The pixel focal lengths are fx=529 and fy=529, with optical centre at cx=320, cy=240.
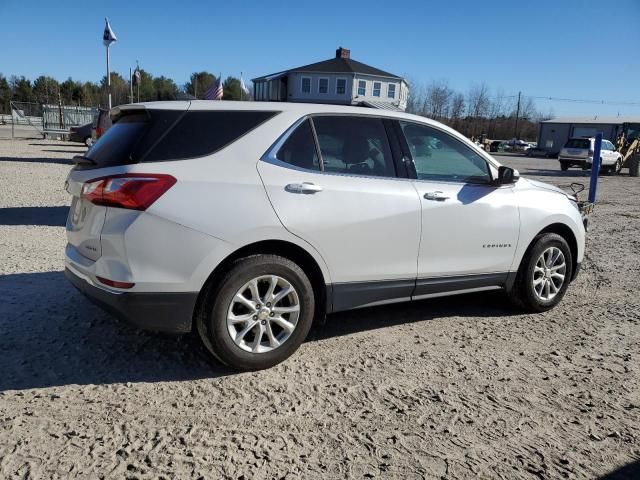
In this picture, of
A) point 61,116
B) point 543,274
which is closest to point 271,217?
point 543,274

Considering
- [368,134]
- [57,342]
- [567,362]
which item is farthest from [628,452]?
[57,342]

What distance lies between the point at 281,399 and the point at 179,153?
1.70m

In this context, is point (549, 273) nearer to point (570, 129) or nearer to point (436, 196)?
point (436, 196)

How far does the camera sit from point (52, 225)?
824 cm

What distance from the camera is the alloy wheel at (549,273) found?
5012 millimetres

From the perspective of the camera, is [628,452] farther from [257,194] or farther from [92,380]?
[92,380]

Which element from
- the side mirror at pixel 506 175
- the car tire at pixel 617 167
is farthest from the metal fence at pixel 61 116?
the side mirror at pixel 506 175

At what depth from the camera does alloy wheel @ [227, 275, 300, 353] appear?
353 cm

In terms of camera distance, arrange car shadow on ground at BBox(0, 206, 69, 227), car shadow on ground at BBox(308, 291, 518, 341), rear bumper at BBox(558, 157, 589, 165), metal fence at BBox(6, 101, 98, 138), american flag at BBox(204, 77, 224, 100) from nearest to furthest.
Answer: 1. car shadow on ground at BBox(308, 291, 518, 341)
2. car shadow on ground at BBox(0, 206, 69, 227)
3. american flag at BBox(204, 77, 224, 100)
4. rear bumper at BBox(558, 157, 589, 165)
5. metal fence at BBox(6, 101, 98, 138)

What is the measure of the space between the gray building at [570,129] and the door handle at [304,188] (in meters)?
65.0

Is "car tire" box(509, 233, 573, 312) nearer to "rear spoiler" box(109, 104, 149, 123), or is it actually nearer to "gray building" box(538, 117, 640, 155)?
"rear spoiler" box(109, 104, 149, 123)

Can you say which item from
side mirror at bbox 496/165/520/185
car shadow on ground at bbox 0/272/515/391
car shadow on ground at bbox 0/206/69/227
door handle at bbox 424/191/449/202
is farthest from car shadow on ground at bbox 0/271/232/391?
car shadow on ground at bbox 0/206/69/227

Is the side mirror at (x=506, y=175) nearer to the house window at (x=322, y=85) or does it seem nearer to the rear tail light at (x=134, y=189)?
the rear tail light at (x=134, y=189)

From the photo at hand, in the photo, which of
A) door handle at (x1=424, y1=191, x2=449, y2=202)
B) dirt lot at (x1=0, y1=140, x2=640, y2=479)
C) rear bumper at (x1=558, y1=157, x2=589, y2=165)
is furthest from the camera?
rear bumper at (x1=558, y1=157, x2=589, y2=165)
